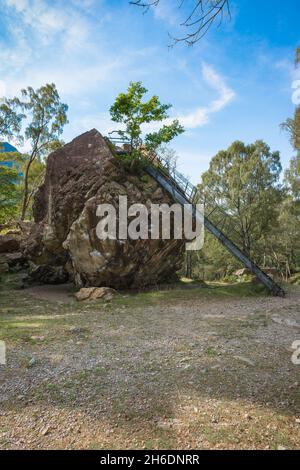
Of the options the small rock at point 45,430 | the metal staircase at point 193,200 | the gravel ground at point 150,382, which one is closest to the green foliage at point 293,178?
the metal staircase at point 193,200

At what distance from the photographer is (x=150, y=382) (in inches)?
185

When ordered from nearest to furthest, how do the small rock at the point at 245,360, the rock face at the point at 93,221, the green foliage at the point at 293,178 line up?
the small rock at the point at 245,360, the rock face at the point at 93,221, the green foliage at the point at 293,178

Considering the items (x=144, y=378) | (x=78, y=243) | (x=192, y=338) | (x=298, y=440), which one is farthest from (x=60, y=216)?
(x=298, y=440)

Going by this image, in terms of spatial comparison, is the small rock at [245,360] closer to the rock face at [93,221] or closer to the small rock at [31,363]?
the small rock at [31,363]

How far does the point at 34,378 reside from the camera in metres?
4.93

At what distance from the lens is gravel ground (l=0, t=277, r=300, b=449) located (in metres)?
3.40

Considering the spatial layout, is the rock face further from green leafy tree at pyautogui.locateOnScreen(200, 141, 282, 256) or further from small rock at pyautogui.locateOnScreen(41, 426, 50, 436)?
small rock at pyautogui.locateOnScreen(41, 426, 50, 436)

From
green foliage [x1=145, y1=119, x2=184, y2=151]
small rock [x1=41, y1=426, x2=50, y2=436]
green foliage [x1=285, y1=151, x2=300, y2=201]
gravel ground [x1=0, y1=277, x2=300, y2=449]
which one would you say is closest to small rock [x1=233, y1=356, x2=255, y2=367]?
gravel ground [x1=0, y1=277, x2=300, y2=449]

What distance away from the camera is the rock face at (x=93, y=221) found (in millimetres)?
13242

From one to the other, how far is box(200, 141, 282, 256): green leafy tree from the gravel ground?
1368 centimetres

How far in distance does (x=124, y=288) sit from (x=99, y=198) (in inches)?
184

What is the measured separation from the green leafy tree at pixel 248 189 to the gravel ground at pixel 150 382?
13.7 metres

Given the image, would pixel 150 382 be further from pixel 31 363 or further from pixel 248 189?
pixel 248 189

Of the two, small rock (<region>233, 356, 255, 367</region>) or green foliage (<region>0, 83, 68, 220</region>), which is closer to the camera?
small rock (<region>233, 356, 255, 367</region>)
